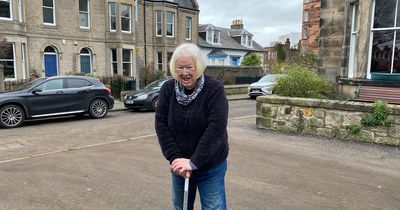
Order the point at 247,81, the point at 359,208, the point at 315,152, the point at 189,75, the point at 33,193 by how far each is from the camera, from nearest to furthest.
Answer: the point at 189,75 < the point at 359,208 < the point at 33,193 < the point at 315,152 < the point at 247,81

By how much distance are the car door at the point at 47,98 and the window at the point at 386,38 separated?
1010 centimetres

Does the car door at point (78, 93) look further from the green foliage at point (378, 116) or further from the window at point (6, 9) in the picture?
the window at point (6, 9)

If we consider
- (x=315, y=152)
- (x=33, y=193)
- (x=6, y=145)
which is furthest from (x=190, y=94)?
(x=6, y=145)

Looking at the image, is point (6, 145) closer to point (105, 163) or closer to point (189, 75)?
point (105, 163)

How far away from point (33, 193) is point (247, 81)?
24.0 m

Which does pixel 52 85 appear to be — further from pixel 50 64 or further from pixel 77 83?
pixel 50 64

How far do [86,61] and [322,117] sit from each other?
20693 mm

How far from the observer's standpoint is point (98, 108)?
12.1 metres

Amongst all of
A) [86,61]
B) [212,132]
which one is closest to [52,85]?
[212,132]

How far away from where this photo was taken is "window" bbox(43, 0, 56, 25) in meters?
22.1

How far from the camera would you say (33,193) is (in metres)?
4.40

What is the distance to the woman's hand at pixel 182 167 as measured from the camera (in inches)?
103

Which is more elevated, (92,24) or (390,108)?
(92,24)

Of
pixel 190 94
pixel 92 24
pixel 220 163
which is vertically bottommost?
pixel 220 163
